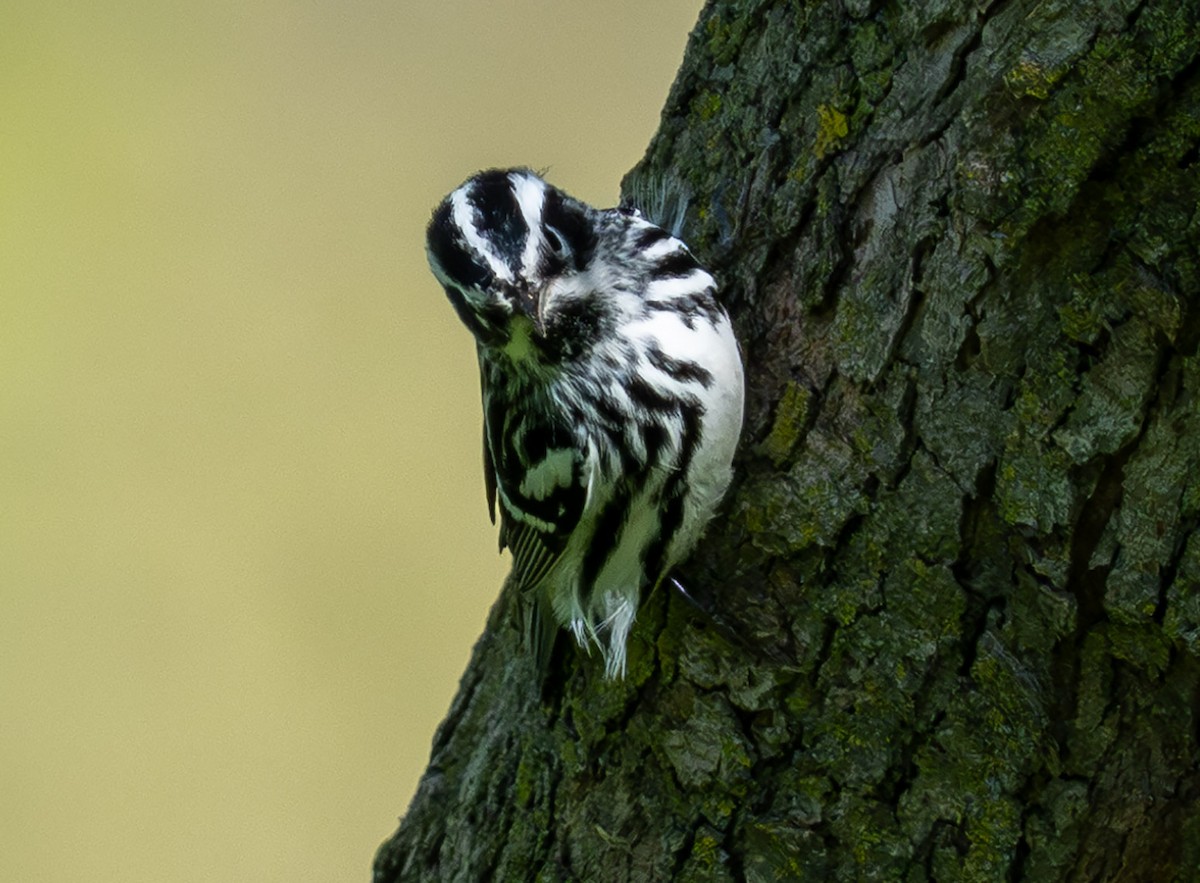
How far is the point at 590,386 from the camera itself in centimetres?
242

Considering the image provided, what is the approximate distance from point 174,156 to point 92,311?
2.22 feet

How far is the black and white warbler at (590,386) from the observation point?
2.28 m

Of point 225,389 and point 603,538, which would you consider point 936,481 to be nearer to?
point 603,538

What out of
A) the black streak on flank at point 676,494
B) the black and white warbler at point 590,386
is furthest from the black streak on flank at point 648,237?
the black streak on flank at point 676,494

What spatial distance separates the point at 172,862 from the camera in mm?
4766

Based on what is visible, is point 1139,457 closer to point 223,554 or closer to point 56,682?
point 223,554

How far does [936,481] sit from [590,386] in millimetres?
638

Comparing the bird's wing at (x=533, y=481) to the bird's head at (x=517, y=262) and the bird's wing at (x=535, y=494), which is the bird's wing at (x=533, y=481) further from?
the bird's head at (x=517, y=262)

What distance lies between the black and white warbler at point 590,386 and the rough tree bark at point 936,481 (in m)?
0.07

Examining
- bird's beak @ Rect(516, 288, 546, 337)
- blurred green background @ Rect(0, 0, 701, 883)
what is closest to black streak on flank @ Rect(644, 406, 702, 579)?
bird's beak @ Rect(516, 288, 546, 337)

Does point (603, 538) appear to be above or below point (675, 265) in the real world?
below

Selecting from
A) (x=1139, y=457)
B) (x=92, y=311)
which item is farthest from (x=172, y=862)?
(x=1139, y=457)

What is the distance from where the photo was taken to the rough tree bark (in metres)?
1.89

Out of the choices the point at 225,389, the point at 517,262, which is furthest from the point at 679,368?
the point at 225,389
